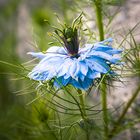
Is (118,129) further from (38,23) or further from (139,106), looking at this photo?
(38,23)

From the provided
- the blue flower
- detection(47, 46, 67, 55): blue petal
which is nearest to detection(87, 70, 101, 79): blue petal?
the blue flower

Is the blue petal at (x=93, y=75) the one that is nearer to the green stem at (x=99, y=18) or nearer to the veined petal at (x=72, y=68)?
the veined petal at (x=72, y=68)

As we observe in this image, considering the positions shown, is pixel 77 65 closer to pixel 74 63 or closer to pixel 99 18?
pixel 74 63

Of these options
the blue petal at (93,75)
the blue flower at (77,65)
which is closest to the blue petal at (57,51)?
the blue flower at (77,65)

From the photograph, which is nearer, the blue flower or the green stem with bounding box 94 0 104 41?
the blue flower

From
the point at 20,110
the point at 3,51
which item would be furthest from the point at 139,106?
the point at 3,51

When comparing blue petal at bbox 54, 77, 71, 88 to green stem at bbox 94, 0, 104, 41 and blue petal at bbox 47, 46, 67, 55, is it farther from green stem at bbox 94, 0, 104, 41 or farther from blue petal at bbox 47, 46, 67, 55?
green stem at bbox 94, 0, 104, 41

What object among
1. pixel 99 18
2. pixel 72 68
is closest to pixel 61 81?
pixel 72 68

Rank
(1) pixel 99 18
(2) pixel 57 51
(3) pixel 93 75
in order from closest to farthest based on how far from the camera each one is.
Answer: (3) pixel 93 75 → (2) pixel 57 51 → (1) pixel 99 18
